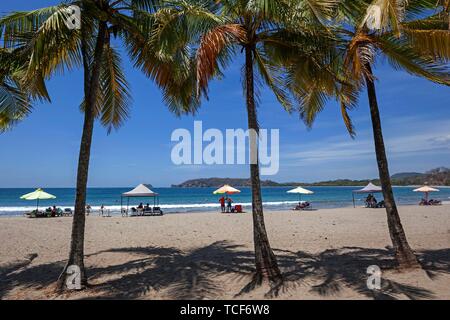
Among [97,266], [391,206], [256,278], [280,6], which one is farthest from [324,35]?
[97,266]

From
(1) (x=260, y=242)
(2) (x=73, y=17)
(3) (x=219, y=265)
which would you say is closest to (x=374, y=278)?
(1) (x=260, y=242)

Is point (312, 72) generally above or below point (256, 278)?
above

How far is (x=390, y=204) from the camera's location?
7.12 metres

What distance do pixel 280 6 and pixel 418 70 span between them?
300cm

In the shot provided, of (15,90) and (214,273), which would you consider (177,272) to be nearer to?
(214,273)

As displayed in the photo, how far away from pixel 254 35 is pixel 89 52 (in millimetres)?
3906

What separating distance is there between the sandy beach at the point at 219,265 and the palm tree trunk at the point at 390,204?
32 centimetres

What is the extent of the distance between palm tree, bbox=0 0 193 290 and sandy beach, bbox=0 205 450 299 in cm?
121

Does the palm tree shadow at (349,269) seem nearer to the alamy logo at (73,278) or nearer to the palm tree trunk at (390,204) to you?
the palm tree trunk at (390,204)

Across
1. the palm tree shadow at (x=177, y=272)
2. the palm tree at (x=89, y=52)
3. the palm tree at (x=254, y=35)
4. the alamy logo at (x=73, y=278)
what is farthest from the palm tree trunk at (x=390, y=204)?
the alamy logo at (x=73, y=278)

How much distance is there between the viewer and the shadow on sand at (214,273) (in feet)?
19.7
